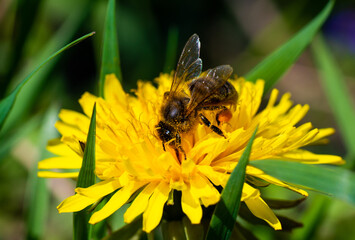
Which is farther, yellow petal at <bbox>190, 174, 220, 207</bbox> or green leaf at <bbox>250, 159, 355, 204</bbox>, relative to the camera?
yellow petal at <bbox>190, 174, 220, 207</bbox>

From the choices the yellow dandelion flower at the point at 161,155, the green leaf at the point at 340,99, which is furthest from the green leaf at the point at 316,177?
the green leaf at the point at 340,99

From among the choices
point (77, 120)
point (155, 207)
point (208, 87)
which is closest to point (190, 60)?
point (208, 87)

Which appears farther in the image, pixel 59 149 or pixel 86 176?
pixel 59 149

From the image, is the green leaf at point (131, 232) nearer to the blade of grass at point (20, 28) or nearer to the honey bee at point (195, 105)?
the honey bee at point (195, 105)

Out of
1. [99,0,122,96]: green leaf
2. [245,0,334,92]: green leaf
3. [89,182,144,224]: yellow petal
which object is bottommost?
[89,182,144,224]: yellow petal

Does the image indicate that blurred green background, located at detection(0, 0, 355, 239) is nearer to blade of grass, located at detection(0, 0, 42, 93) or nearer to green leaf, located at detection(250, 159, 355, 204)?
blade of grass, located at detection(0, 0, 42, 93)

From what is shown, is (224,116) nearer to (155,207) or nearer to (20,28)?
(155,207)

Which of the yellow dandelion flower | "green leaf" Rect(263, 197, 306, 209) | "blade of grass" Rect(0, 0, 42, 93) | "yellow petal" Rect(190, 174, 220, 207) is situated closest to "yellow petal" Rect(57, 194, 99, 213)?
the yellow dandelion flower
